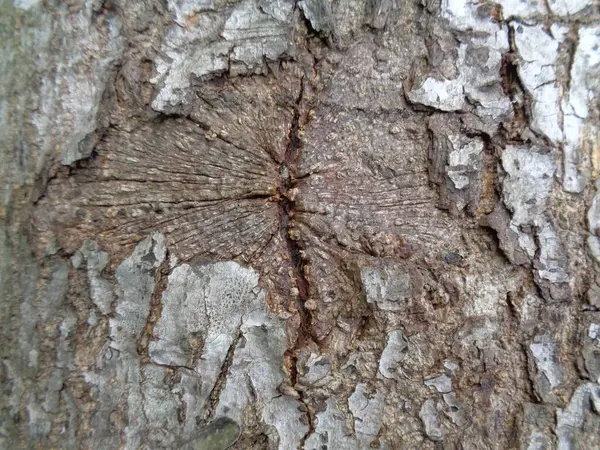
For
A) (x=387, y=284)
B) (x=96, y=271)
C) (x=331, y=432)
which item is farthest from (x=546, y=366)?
(x=96, y=271)

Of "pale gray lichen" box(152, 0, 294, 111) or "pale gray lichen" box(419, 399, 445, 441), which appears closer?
"pale gray lichen" box(152, 0, 294, 111)

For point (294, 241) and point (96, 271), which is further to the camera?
point (294, 241)

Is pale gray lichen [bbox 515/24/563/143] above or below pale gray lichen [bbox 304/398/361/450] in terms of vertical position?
above

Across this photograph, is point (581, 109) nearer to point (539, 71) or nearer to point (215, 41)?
point (539, 71)

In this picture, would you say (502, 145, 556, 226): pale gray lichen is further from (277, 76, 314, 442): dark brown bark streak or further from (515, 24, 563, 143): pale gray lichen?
(277, 76, 314, 442): dark brown bark streak

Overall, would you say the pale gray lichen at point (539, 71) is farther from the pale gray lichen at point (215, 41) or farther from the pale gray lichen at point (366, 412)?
the pale gray lichen at point (366, 412)

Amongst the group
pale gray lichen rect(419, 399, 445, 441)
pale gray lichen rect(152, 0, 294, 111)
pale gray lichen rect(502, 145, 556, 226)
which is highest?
pale gray lichen rect(152, 0, 294, 111)

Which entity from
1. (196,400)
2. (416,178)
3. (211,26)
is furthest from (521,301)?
(211,26)

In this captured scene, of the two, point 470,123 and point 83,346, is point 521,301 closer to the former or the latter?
point 470,123

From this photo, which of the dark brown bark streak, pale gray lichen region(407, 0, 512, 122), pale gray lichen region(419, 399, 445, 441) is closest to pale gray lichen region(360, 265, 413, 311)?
the dark brown bark streak

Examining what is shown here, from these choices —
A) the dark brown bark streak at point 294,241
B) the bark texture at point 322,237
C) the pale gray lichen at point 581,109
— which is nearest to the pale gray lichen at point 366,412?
the bark texture at point 322,237
